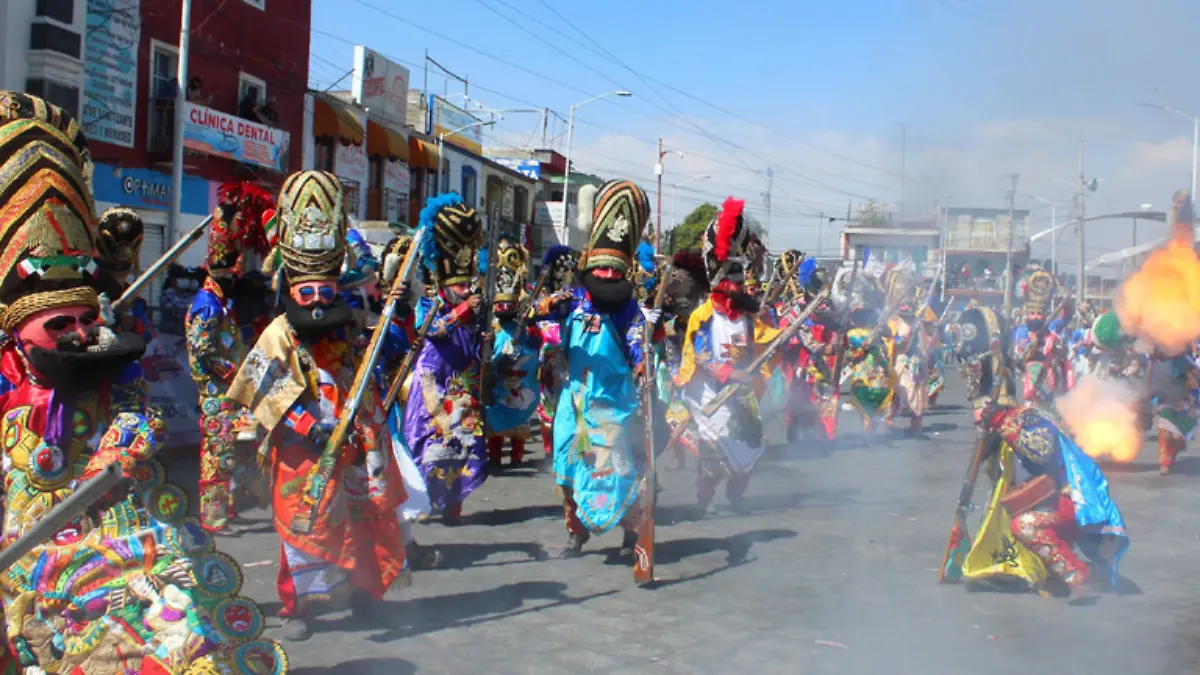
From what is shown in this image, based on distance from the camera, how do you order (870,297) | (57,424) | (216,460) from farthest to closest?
(870,297)
(216,460)
(57,424)

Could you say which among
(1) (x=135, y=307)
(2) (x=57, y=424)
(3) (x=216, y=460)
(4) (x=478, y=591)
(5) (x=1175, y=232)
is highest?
(5) (x=1175, y=232)

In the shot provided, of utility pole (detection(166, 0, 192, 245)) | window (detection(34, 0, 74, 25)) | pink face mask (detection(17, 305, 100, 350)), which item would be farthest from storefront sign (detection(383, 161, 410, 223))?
pink face mask (detection(17, 305, 100, 350))

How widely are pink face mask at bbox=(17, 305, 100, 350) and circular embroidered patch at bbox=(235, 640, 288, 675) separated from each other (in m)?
1.35

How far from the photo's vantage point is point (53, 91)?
19000 mm

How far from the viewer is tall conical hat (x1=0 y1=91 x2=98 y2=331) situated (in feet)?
14.4

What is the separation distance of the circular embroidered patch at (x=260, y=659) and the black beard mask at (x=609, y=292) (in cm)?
334

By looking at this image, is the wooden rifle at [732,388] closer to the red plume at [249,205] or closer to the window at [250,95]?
the red plume at [249,205]

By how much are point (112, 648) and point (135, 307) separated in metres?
4.34

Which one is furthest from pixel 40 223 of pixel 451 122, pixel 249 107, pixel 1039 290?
pixel 451 122

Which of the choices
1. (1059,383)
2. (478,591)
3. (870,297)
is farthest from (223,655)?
(1059,383)

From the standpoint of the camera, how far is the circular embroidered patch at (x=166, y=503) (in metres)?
4.01

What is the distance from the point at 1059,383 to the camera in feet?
57.9

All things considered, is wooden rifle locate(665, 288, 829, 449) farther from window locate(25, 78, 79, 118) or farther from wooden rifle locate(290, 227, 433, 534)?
window locate(25, 78, 79, 118)

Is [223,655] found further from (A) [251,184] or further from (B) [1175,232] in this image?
(B) [1175,232]
